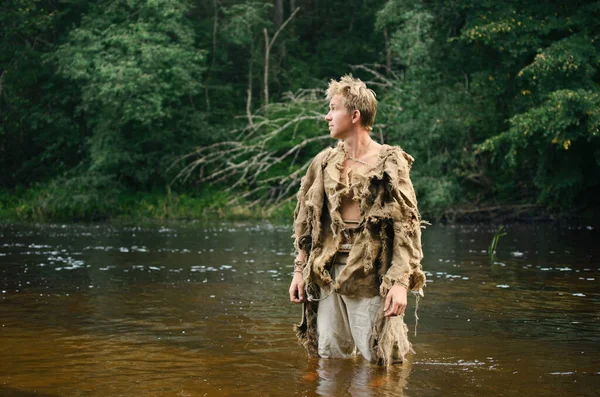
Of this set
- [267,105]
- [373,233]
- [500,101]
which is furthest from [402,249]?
[267,105]

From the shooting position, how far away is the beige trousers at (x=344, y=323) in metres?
5.92

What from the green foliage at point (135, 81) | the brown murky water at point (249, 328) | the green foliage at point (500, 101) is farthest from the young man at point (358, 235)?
the green foliage at point (135, 81)

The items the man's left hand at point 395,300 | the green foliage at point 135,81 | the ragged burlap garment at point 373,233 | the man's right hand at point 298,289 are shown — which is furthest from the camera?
the green foliage at point 135,81

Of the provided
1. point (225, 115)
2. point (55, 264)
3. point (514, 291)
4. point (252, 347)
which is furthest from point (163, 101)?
point (252, 347)

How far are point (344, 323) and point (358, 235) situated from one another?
0.62 metres

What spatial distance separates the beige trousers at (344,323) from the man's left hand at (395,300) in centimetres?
22

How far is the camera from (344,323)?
20.1 feet

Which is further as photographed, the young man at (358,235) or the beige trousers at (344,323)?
the beige trousers at (344,323)

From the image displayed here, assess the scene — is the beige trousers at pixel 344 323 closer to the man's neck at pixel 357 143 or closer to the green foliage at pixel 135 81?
the man's neck at pixel 357 143

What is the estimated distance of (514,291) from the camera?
1156 centimetres

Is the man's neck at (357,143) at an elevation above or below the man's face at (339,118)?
below

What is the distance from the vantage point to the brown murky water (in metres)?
6.22

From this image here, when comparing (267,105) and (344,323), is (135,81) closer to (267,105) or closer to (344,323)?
(267,105)

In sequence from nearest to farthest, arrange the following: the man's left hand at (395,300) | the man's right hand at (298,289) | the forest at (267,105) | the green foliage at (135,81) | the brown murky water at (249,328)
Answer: the man's left hand at (395,300) → the man's right hand at (298,289) → the brown murky water at (249,328) → the forest at (267,105) → the green foliage at (135,81)
